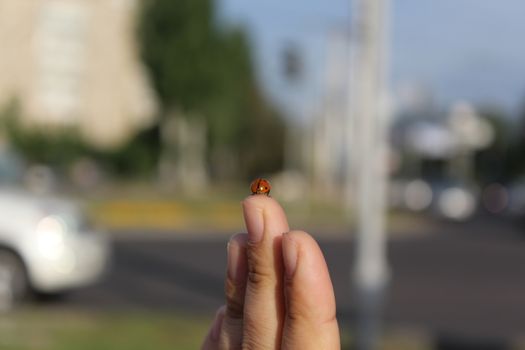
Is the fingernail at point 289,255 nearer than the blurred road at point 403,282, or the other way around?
the fingernail at point 289,255

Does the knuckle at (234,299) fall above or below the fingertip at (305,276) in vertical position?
below

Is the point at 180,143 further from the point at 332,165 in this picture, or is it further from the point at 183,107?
the point at 332,165

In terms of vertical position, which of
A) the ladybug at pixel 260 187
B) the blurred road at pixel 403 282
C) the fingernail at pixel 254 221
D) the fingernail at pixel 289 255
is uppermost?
the ladybug at pixel 260 187

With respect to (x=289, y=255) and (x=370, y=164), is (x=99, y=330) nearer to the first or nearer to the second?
(x=370, y=164)

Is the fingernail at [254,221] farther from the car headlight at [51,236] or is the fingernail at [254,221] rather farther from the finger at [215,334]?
the car headlight at [51,236]

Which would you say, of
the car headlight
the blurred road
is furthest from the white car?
the blurred road

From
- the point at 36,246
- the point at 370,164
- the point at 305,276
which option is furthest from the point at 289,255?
the point at 36,246

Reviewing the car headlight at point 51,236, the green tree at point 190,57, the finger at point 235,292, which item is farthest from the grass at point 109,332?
the green tree at point 190,57

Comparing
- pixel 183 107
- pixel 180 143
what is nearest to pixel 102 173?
Answer: pixel 180 143
